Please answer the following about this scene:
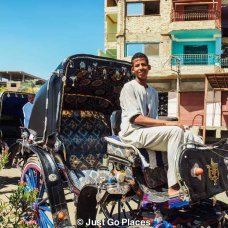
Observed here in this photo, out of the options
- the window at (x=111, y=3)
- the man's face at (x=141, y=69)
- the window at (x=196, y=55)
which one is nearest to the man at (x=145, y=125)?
the man's face at (x=141, y=69)

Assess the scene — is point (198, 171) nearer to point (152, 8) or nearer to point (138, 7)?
point (138, 7)

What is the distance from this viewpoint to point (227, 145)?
375cm

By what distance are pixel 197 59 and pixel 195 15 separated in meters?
3.72

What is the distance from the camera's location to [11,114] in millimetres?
10344

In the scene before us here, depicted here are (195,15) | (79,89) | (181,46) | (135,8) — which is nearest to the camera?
(79,89)

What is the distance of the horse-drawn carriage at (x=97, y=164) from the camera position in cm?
341

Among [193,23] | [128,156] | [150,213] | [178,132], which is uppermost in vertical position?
[193,23]

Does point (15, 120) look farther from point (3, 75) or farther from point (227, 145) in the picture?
point (3, 75)

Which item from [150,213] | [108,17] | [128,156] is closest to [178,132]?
[128,156]

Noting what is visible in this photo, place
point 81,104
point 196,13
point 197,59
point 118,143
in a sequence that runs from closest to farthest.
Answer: point 118,143 → point 81,104 → point 197,59 → point 196,13

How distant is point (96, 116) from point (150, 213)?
220cm

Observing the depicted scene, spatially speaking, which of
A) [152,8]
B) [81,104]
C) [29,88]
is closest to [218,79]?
[29,88]

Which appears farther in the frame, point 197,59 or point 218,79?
point 197,59

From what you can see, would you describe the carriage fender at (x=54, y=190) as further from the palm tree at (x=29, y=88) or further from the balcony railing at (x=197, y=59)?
the balcony railing at (x=197, y=59)
